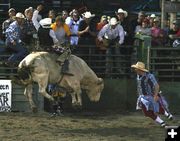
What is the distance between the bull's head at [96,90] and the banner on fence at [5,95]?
1942 millimetres

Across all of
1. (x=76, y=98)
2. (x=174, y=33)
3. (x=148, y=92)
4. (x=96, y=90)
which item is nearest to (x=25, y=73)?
(x=76, y=98)

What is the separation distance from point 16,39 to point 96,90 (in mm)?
2291

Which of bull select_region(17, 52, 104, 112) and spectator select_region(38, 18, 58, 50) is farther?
spectator select_region(38, 18, 58, 50)

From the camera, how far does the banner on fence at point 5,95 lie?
36.7 feet

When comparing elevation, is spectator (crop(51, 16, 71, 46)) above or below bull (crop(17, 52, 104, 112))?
above

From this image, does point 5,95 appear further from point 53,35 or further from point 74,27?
point 74,27

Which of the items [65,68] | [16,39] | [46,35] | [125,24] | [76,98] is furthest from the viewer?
[125,24]

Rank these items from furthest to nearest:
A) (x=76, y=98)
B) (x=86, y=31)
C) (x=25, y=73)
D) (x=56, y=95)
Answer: (x=86, y=31), (x=56, y=95), (x=76, y=98), (x=25, y=73)

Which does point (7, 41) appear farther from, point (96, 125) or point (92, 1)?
point (92, 1)

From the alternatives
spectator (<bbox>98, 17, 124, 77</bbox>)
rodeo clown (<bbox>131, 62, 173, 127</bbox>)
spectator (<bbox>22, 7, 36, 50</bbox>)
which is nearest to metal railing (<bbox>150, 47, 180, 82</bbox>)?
spectator (<bbox>98, 17, 124, 77</bbox>)

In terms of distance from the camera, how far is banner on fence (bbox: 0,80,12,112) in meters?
11.2

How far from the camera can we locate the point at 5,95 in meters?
11.3

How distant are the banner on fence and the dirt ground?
425 millimetres

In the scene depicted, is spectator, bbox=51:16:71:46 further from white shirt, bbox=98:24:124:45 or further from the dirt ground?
the dirt ground
